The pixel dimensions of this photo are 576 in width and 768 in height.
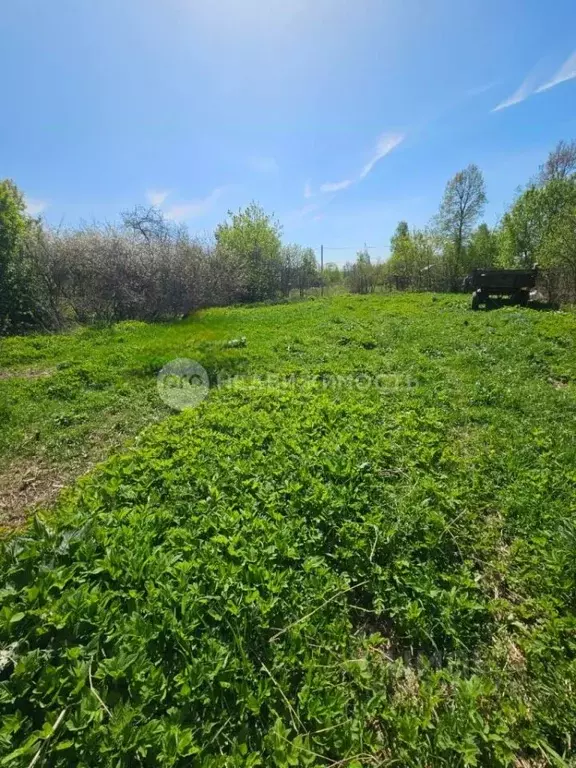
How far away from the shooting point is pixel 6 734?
47.3 inches

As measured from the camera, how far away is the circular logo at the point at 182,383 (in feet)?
18.3

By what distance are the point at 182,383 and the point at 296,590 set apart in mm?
5008

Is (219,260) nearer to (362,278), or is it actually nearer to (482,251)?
(362,278)

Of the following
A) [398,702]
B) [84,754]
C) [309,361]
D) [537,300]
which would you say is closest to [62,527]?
[84,754]

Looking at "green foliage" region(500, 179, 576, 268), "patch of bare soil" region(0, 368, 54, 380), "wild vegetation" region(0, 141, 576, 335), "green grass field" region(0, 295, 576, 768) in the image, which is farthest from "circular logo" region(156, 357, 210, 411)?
"green foliage" region(500, 179, 576, 268)

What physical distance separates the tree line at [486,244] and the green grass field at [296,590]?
1294cm

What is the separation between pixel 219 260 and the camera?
1989 centimetres

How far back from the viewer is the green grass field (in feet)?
4.56

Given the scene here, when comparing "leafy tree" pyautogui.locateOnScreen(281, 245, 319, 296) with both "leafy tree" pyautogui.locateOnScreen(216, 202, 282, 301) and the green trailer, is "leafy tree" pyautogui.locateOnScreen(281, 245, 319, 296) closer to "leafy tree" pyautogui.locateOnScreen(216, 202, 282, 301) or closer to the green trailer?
"leafy tree" pyautogui.locateOnScreen(216, 202, 282, 301)

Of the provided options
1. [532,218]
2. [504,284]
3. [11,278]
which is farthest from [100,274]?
[532,218]

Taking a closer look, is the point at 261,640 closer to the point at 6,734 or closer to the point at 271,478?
the point at 6,734

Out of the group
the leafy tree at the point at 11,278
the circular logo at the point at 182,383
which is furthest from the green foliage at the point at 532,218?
the leafy tree at the point at 11,278

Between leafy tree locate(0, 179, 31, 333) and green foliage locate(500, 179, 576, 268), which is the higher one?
green foliage locate(500, 179, 576, 268)

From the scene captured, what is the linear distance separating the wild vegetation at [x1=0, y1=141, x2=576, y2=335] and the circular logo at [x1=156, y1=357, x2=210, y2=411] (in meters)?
8.80
